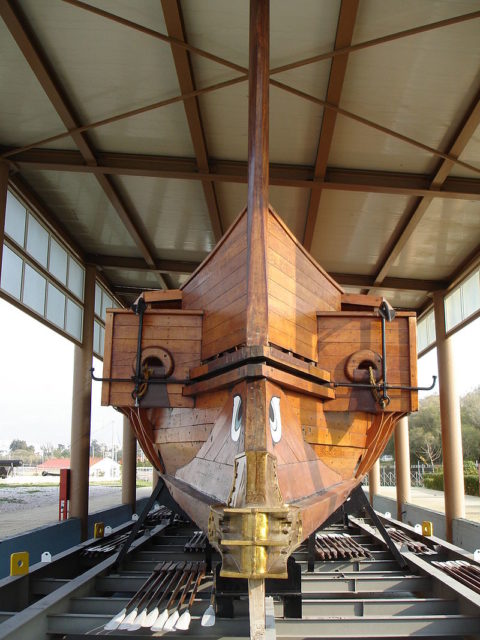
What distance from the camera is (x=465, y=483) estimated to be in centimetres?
2756

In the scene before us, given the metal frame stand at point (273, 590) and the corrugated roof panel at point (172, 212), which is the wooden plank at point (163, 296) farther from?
the corrugated roof panel at point (172, 212)

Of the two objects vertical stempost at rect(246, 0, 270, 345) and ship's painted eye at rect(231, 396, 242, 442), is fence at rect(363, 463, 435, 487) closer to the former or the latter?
ship's painted eye at rect(231, 396, 242, 442)

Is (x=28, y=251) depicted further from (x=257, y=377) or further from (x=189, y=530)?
(x=257, y=377)

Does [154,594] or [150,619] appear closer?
[150,619]

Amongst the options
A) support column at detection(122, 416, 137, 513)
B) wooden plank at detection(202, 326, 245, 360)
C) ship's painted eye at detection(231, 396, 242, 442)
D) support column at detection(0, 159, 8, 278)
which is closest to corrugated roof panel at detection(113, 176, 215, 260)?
support column at detection(0, 159, 8, 278)

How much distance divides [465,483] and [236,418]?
2705cm

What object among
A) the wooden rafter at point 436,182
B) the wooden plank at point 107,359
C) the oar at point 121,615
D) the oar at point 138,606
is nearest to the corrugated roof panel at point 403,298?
the wooden rafter at point 436,182

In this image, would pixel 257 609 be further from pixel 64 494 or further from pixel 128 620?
pixel 64 494

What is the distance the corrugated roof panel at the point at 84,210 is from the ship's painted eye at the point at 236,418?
5756mm

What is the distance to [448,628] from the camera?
3.62 m

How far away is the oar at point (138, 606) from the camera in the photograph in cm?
327

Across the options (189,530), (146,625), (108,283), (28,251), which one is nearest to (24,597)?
(146,625)

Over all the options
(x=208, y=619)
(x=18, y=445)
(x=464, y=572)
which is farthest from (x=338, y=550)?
(x=18, y=445)

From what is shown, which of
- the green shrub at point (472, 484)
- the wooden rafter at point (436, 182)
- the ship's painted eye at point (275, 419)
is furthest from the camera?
the green shrub at point (472, 484)
